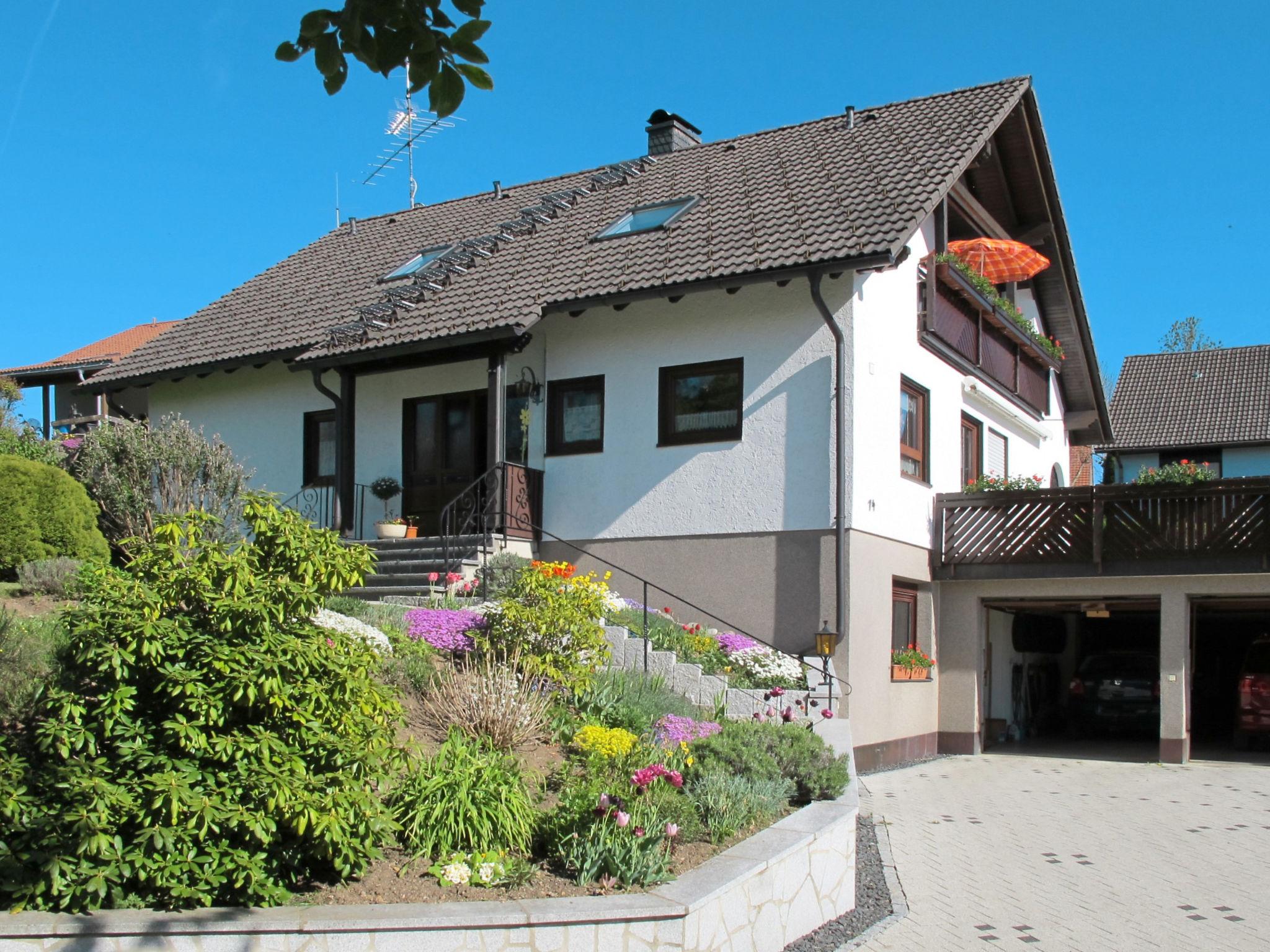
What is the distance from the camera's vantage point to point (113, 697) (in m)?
5.66

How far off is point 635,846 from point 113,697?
8.67 feet

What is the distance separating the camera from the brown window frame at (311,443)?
18484mm

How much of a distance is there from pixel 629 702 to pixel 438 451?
7.92 meters

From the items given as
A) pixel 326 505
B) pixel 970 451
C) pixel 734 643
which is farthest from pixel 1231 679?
pixel 326 505

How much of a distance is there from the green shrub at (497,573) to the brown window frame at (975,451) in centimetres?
731

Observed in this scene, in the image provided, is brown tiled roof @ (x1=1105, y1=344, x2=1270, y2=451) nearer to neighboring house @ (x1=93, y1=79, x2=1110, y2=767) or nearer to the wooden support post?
neighboring house @ (x1=93, y1=79, x2=1110, y2=767)

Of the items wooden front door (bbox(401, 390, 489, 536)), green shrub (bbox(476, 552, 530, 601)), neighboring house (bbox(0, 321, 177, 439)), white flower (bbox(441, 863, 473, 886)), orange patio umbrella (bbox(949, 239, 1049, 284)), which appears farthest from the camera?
neighboring house (bbox(0, 321, 177, 439))

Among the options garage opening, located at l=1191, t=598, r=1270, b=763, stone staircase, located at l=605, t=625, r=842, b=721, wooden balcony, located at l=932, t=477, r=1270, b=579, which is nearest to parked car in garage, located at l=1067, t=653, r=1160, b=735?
Answer: garage opening, located at l=1191, t=598, r=1270, b=763

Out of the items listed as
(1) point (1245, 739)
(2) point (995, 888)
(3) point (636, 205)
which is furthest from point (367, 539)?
(1) point (1245, 739)

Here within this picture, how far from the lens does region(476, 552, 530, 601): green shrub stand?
532 inches

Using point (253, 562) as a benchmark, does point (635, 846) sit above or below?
below

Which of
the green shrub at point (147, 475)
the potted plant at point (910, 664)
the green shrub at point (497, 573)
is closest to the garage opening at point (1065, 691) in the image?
the potted plant at point (910, 664)

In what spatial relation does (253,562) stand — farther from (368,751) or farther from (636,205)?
(636,205)

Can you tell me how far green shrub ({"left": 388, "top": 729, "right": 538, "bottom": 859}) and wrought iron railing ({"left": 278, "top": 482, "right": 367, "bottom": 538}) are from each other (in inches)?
420
